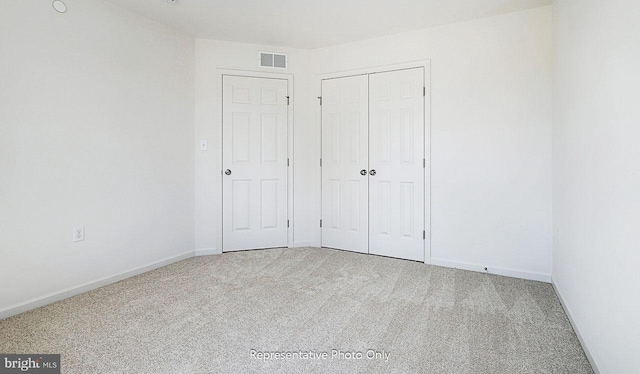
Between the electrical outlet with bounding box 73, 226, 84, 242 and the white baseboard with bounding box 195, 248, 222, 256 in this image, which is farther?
the white baseboard with bounding box 195, 248, 222, 256

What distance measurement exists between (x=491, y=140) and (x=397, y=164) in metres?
0.93

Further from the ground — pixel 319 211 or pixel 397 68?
pixel 397 68

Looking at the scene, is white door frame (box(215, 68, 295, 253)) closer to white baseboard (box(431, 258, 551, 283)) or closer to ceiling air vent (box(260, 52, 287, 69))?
ceiling air vent (box(260, 52, 287, 69))

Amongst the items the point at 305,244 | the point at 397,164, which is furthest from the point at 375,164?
the point at 305,244

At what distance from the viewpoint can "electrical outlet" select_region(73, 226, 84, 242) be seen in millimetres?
2514

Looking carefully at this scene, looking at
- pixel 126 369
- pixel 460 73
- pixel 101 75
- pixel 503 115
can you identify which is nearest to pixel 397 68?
pixel 460 73

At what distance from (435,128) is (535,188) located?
1.05 m

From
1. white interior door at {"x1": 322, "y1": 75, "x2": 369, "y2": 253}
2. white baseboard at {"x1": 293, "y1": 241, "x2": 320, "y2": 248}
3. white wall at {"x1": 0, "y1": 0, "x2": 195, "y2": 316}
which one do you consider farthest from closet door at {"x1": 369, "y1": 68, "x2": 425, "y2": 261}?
white wall at {"x1": 0, "y1": 0, "x2": 195, "y2": 316}

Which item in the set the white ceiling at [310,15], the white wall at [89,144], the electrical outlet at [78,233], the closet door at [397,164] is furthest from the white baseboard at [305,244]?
the white ceiling at [310,15]

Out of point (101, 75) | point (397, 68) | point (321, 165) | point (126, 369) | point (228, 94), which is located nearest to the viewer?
point (126, 369)

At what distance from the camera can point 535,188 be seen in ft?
9.21

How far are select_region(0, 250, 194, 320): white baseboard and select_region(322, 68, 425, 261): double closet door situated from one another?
74.9 inches

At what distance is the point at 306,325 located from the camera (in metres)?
2.00

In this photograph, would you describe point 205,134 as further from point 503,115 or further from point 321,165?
point 503,115
